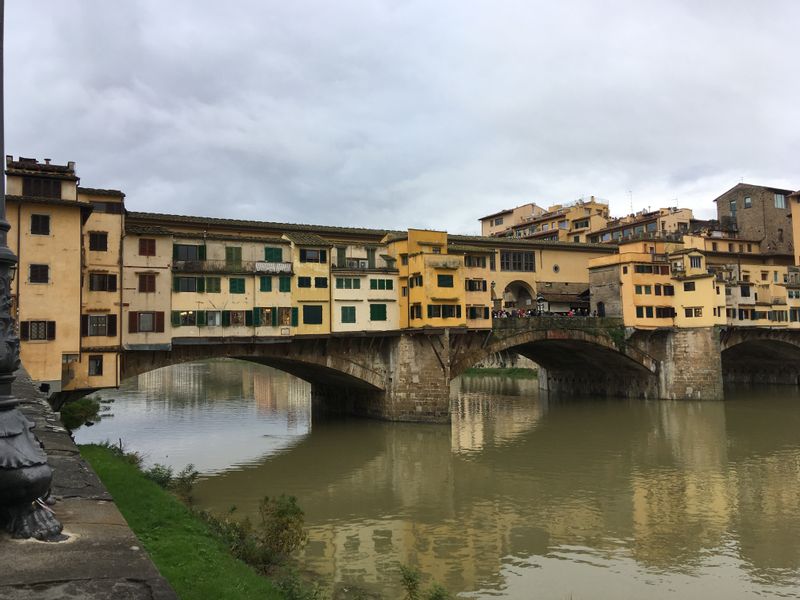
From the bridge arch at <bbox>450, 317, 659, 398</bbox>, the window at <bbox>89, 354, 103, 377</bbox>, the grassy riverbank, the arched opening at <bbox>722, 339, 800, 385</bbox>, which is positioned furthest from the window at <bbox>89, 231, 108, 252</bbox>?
the arched opening at <bbox>722, 339, 800, 385</bbox>

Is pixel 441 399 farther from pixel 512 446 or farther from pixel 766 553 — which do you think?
pixel 766 553

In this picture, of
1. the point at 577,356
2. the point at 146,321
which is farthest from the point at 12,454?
the point at 577,356

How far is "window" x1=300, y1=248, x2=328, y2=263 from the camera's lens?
35922 mm

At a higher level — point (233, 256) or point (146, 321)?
point (233, 256)

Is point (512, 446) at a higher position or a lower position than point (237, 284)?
lower

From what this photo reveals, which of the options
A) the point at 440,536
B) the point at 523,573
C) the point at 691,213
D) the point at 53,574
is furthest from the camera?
the point at 691,213

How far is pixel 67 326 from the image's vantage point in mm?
26078

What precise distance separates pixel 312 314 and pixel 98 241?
11870 millimetres

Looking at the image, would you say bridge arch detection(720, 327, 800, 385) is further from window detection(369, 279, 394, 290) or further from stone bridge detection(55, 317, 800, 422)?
window detection(369, 279, 394, 290)

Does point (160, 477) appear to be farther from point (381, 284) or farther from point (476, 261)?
point (476, 261)

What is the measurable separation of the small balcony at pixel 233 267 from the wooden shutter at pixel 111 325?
158 inches

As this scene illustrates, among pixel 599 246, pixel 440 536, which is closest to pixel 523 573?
pixel 440 536

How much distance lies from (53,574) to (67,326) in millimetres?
24461

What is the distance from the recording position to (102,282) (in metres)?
28.8
